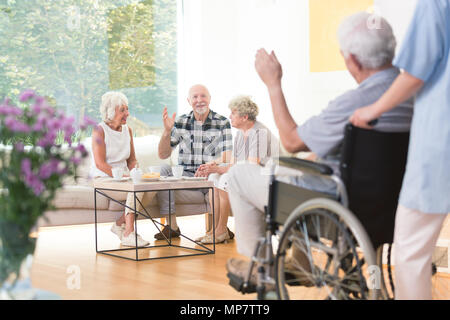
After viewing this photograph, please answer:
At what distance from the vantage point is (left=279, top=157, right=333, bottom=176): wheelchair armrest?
212 centimetres

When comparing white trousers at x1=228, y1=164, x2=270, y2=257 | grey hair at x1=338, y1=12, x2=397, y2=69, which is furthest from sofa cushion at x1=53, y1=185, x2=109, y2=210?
grey hair at x1=338, y1=12, x2=397, y2=69

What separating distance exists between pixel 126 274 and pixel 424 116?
6.77 ft

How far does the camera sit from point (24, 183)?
81.7 inches

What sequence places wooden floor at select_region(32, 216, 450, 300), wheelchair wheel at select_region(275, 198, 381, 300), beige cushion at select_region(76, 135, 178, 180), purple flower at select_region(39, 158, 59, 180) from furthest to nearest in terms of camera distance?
beige cushion at select_region(76, 135, 178, 180), wooden floor at select_region(32, 216, 450, 300), purple flower at select_region(39, 158, 59, 180), wheelchair wheel at select_region(275, 198, 381, 300)

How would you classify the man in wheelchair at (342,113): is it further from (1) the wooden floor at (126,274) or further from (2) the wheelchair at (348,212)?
(1) the wooden floor at (126,274)

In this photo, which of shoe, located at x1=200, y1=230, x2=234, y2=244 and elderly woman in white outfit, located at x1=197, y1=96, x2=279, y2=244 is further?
shoe, located at x1=200, y1=230, x2=234, y2=244

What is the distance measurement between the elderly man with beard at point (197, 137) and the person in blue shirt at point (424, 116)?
9.10 ft

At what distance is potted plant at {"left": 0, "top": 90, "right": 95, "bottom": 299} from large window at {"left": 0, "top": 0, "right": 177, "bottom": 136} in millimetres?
3978

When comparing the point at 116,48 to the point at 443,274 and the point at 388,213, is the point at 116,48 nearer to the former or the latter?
the point at 443,274

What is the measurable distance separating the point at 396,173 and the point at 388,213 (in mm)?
143

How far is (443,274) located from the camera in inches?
132

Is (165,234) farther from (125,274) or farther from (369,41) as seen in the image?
(369,41)

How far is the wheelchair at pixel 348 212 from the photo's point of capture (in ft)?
6.70

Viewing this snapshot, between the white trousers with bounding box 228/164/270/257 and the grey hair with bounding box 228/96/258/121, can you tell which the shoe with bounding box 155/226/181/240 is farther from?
the white trousers with bounding box 228/164/270/257
